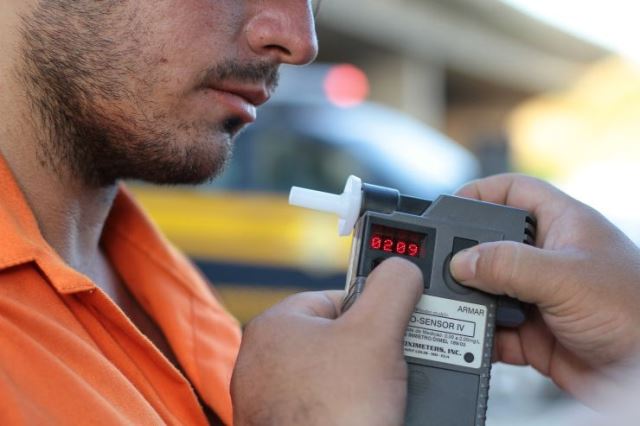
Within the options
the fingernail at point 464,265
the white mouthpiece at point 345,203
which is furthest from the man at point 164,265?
the white mouthpiece at point 345,203

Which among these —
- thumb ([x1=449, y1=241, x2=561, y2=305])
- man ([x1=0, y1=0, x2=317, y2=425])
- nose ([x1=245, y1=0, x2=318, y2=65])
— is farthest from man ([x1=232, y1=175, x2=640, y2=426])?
nose ([x1=245, y1=0, x2=318, y2=65])

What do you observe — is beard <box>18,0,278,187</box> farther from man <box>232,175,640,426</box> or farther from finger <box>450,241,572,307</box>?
finger <box>450,241,572,307</box>

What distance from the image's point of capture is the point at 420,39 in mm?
14336

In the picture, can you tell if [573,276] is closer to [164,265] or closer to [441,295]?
[441,295]

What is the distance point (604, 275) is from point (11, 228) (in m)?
0.95

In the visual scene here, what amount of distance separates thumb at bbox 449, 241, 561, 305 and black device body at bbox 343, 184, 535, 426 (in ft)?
0.11

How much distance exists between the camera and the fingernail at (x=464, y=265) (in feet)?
4.39

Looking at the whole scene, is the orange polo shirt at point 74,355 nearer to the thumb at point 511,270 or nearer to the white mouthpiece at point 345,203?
the white mouthpiece at point 345,203

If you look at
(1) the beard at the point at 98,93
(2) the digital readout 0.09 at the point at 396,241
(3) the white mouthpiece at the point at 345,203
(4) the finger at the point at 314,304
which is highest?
(1) the beard at the point at 98,93

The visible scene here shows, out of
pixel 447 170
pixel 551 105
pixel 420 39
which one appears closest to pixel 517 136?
pixel 551 105

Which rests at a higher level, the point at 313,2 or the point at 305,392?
the point at 313,2

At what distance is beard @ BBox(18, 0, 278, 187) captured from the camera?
1567 mm

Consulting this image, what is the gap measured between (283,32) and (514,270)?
2.26ft

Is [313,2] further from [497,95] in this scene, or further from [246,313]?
[497,95]
